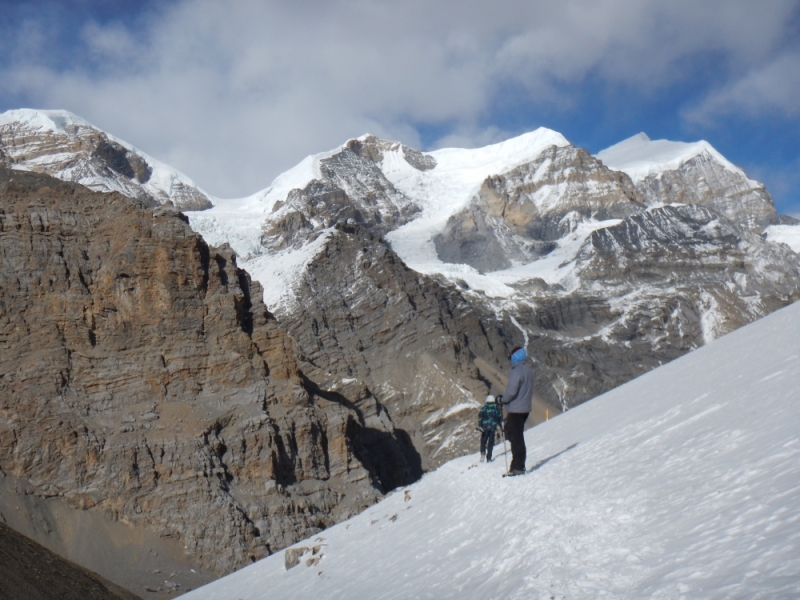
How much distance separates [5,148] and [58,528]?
176785 millimetres

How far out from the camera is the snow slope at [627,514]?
7090mm

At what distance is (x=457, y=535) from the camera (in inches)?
498

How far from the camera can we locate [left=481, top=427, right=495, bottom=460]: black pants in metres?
17.9

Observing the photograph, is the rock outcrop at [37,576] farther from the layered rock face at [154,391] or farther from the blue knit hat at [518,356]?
the layered rock face at [154,391]

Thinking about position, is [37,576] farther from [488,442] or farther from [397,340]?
[397,340]

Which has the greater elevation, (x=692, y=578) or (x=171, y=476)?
(x=171, y=476)

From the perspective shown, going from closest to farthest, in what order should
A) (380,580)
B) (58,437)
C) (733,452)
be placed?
(733,452) → (380,580) → (58,437)

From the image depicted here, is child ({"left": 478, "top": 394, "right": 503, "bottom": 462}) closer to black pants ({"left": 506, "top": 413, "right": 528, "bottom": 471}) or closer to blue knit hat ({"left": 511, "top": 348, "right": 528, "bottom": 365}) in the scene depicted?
blue knit hat ({"left": 511, "top": 348, "right": 528, "bottom": 365})

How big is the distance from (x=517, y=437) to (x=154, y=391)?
4238 cm

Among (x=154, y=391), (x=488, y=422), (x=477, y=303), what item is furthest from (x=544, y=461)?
(x=477, y=303)

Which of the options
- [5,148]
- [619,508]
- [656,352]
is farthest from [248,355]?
[5,148]

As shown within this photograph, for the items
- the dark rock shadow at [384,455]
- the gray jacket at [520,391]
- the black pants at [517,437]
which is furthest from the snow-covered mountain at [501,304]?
the gray jacket at [520,391]

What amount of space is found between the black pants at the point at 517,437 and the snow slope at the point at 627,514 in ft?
1.37

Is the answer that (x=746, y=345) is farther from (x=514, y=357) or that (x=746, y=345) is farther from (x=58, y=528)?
(x=58, y=528)
